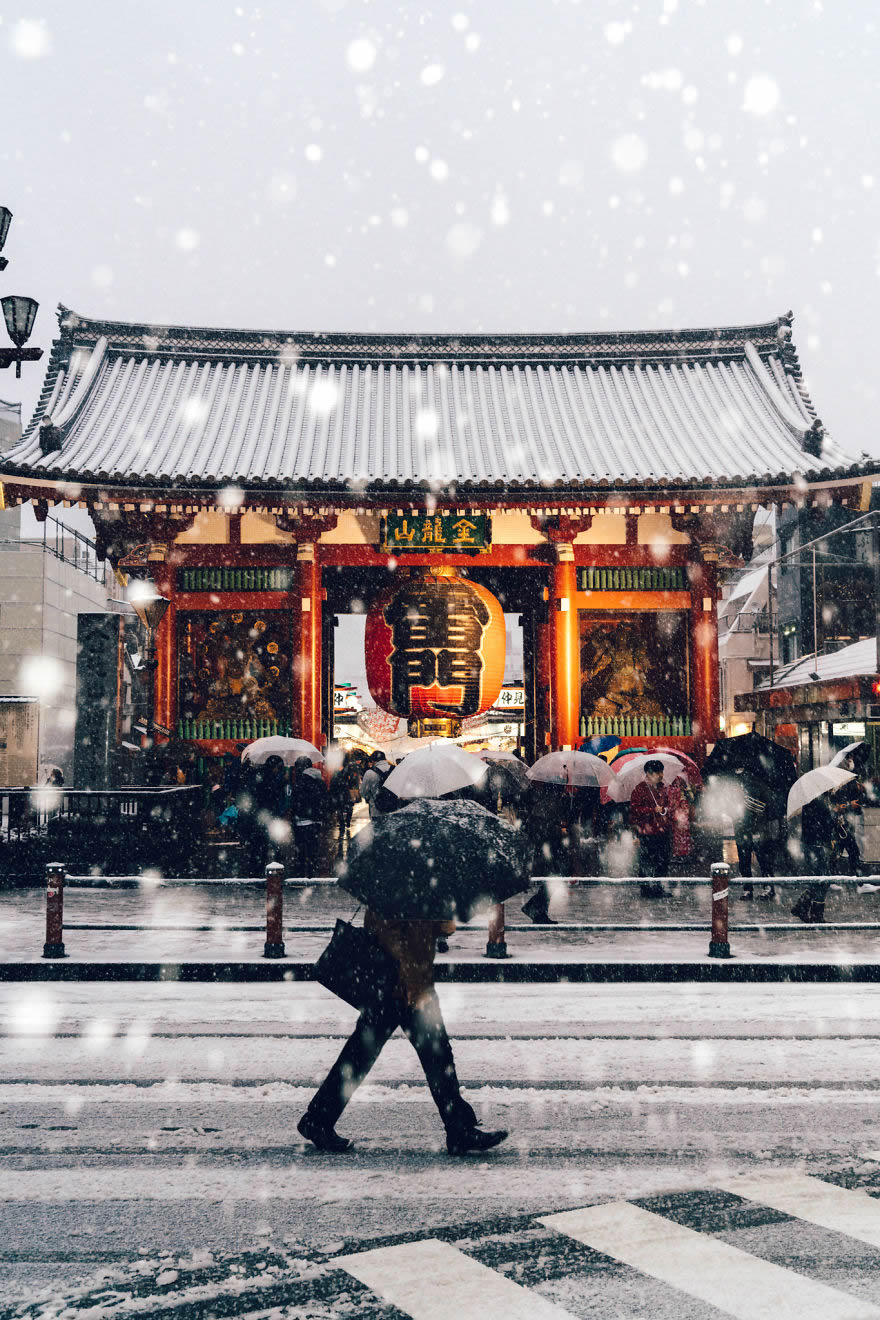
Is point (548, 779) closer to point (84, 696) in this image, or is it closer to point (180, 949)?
point (180, 949)

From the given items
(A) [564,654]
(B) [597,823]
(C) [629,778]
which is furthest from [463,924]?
(A) [564,654]

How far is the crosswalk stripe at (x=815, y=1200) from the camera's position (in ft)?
14.0

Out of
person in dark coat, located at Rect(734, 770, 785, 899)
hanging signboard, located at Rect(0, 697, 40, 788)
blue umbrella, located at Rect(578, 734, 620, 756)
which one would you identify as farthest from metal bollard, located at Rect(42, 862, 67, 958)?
hanging signboard, located at Rect(0, 697, 40, 788)

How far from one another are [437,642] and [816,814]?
5.59 m

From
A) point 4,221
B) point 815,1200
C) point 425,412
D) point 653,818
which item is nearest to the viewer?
point 815,1200

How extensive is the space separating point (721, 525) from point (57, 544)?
84.8ft

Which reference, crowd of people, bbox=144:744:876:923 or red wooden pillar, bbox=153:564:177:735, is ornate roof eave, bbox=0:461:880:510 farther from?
crowd of people, bbox=144:744:876:923

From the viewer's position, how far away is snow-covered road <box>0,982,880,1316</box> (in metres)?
4.42

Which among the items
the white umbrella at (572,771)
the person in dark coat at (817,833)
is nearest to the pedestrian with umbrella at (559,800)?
the white umbrella at (572,771)

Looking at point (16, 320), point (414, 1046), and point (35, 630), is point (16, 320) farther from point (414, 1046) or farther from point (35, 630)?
point (35, 630)

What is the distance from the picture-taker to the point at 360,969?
5.11m

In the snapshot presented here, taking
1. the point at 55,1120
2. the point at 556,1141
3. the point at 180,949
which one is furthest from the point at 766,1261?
the point at 180,949

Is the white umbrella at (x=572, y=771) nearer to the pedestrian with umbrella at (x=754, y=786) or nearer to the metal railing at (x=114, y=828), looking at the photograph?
the pedestrian with umbrella at (x=754, y=786)

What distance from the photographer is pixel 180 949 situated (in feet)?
34.4
